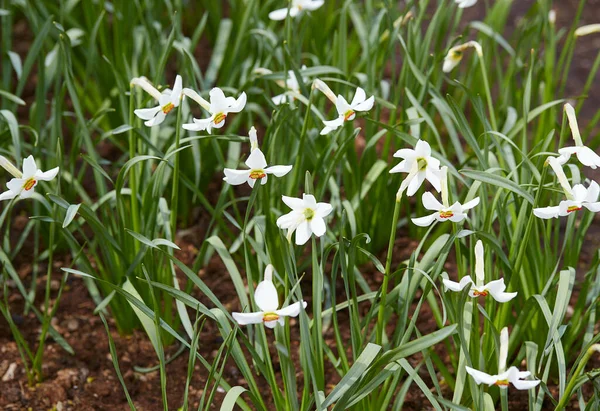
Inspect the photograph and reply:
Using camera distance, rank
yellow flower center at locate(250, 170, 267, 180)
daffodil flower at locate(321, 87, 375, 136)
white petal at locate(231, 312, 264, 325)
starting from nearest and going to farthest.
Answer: white petal at locate(231, 312, 264, 325)
yellow flower center at locate(250, 170, 267, 180)
daffodil flower at locate(321, 87, 375, 136)

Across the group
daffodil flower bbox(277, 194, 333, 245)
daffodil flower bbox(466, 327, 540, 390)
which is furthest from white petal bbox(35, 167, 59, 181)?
daffodil flower bbox(466, 327, 540, 390)

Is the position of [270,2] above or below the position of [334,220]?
above

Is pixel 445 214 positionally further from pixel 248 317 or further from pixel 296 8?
pixel 296 8

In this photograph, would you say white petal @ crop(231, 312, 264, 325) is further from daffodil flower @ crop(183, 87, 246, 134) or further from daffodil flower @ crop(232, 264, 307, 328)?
daffodil flower @ crop(183, 87, 246, 134)

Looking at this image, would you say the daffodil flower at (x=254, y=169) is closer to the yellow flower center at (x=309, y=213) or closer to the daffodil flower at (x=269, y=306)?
the yellow flower center at (x=309, y=213)

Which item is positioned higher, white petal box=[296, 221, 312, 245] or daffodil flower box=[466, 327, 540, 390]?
white petal box=[296, 221, 312, 245]

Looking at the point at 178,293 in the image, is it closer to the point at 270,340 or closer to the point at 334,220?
the point at 270,340

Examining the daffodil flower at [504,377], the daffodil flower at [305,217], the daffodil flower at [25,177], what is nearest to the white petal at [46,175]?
the daffodil flower at [25,177]

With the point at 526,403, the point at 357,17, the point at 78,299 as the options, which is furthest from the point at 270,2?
the point at 526,403
